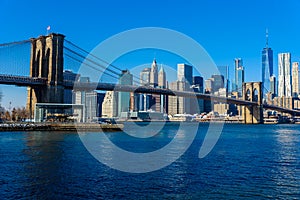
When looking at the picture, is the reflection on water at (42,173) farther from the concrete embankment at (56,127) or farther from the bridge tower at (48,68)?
the bridge tower at (48,68)

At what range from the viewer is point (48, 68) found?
2393 inches

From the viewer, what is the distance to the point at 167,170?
1692 cm

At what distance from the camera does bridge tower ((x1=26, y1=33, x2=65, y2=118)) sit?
58031mm

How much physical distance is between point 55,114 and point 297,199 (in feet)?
155

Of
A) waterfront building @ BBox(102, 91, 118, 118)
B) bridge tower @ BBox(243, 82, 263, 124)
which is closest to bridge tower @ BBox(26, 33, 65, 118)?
bridge tower @ BBox(243, 82, 263, 124)

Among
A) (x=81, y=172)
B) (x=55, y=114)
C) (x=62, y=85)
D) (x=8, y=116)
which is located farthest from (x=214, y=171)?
(x=8, y=116)

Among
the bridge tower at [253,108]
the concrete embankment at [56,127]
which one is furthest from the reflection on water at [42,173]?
the bridge tower at [253,108]

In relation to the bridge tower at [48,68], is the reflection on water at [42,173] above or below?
below

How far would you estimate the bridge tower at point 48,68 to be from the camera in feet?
190

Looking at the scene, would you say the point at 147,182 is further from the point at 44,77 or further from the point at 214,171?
the point at 44,77

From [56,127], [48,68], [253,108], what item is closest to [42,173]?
[56,127]

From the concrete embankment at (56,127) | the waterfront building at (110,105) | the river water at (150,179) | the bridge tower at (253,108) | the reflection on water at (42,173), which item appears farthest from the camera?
the waterfront building at (110,105)

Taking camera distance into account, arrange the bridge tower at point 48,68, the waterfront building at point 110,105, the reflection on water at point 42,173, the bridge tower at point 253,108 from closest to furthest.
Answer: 1. the reflection on water at point 42,173
2. the bridge tower at point 48,68
3. the bridge tower at point 253,108
4. the waterfront building at point 110,105

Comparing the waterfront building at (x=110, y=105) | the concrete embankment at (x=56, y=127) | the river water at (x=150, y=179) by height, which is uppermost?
the waterfront building at (x=110, y=105)
